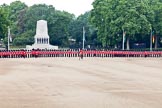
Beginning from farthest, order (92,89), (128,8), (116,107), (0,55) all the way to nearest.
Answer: (128,8)
(0,55)
(92,89)
(116,107)

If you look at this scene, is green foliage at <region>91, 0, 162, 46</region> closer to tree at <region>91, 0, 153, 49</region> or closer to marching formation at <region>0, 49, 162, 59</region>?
tree at <region>91, 0, 153, 49</region>

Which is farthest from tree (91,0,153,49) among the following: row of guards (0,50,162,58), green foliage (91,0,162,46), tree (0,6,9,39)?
tree (0,6,9,39)

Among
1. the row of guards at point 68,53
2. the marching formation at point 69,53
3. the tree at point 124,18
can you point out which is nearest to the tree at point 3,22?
the tree at point 124,18

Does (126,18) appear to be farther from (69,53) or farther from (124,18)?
(69,53)

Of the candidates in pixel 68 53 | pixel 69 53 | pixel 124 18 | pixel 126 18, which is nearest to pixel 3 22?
pixel 124 18

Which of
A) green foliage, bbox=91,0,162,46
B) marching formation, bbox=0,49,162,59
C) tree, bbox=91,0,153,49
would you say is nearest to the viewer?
marching formation, bbox=0,49,162,59

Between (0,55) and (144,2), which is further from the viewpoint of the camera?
(144,2)

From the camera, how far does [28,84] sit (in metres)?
20.8

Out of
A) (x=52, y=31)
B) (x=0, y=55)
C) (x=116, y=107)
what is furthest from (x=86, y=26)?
(x=116, y=107)

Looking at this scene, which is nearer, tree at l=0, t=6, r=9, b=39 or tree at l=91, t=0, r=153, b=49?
tree at l=91, t=0, r=153, b=49

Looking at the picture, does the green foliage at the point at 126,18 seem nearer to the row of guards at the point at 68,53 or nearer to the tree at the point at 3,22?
the row of guards at the point at 68,53

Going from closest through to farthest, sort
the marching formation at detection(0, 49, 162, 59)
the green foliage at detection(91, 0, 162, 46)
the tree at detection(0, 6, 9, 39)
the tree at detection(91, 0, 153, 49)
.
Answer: the marching formation at detection(0, 49, 162, 59)
the tree at detection(91, 0, 153, 49)
the green foliage at detection(91, 0, 162, 46)
the tree at detection(0, 6, 9, 39)

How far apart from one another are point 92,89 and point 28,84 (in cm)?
349

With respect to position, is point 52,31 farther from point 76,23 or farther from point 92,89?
point 92,89
